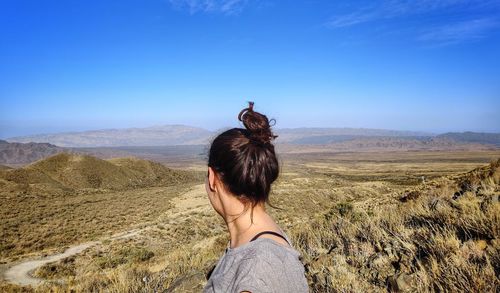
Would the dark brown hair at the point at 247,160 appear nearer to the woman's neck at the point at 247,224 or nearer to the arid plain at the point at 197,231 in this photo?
the woman's neck at the point at 247,224

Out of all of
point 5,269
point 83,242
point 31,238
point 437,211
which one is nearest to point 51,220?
point 31,238

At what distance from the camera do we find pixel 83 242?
2034 centimetres

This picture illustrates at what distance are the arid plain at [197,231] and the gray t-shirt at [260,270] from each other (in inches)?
31.1

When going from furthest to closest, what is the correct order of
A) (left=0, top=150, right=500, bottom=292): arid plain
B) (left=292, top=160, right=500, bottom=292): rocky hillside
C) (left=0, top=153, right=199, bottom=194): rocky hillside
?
(left=0, top=153, right=199, bottom=194): rocky hillside, (left=0, top=150, right=500, bottom=292): arid plain, (left=292, top=160, right=500, bottom=292): rocky hillside

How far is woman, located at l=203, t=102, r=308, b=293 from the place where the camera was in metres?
1.50

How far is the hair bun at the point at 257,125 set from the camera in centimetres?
185

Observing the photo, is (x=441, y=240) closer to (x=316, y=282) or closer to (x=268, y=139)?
(x=316, y=282)

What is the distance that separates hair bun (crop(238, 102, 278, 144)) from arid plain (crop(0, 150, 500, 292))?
420 mm

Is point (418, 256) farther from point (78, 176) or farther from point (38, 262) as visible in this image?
point (78, 176)

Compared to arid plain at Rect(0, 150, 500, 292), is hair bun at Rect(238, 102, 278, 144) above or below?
above

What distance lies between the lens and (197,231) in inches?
904

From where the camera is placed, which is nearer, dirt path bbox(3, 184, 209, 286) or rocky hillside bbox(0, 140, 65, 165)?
dirt path bbox(3, 184, 209, 286)

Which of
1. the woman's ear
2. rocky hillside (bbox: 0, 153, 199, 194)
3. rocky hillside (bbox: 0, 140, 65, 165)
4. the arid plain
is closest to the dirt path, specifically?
the arid plain

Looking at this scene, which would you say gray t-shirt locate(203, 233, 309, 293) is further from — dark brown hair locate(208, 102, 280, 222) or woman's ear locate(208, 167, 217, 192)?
woman's ear locate(208, 167, 217, 192)
